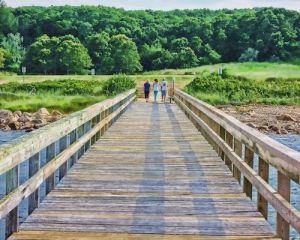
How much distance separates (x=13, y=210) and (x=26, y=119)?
3260 centimetres

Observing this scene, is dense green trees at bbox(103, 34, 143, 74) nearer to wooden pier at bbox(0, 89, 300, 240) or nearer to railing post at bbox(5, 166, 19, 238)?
wooden pier at bbox(0, 89, 300, 240)

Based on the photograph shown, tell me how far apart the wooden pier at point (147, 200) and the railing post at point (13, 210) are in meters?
0.04

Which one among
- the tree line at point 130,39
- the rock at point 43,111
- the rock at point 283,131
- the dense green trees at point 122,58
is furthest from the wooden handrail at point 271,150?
the dense green trees at point 122,58

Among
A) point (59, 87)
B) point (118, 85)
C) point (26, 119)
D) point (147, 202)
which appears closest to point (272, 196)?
point (147, 202)

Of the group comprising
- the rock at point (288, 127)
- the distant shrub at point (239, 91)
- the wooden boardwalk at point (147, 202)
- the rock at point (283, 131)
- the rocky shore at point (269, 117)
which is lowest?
the rock at point (283, 131)

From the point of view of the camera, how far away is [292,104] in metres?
48.8

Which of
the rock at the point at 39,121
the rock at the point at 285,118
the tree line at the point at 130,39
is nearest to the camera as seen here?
the rock at the point at 39,121

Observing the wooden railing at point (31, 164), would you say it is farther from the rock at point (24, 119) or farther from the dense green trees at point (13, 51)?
the dense green trees at point (13, 51)

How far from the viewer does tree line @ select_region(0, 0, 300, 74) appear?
111750mm

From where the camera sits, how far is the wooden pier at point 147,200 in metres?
6.23

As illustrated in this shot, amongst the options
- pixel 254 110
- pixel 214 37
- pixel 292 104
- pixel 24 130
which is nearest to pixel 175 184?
pixel 24 130

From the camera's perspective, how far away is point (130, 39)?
124500mm

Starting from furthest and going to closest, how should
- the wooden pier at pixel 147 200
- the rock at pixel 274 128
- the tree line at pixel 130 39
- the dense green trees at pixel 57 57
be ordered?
the tree line at pixel 130 39 < the dense green trees at pixel 57 57 < the rock at pixel 274 128 < the wooden pier at pixel 147 200

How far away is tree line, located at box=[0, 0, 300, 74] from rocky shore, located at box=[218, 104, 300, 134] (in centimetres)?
6596
